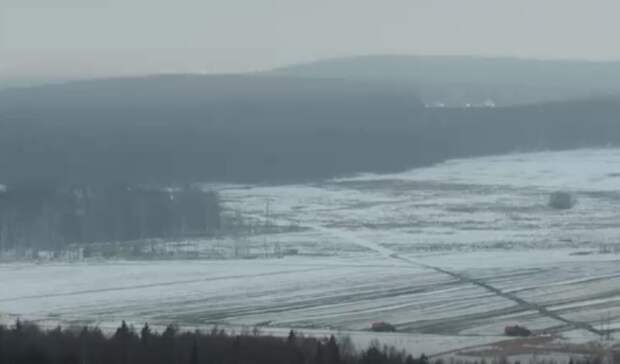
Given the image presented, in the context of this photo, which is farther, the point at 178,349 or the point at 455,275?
the point at 455,275

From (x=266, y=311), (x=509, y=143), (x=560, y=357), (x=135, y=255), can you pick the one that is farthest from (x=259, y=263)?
(x=509, y=143)

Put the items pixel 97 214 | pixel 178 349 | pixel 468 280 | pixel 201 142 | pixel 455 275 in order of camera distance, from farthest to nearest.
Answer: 1. pixel 201 142
2. pixel 97 214
3. pixel 455 275
4. pixel 468 280
5. pixel 178 349

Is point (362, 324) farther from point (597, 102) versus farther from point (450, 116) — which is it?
point (597, 102)

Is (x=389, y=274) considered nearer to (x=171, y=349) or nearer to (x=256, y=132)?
(x=171, y=349)

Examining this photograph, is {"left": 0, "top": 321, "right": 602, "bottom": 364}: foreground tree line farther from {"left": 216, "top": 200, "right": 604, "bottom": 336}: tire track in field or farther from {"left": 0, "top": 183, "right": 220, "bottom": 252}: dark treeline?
{"left": 0, "top": 183, "right": 220, "bottom": 252}: dark treeline

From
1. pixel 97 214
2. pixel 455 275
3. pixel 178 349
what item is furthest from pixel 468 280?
pixel 97 214

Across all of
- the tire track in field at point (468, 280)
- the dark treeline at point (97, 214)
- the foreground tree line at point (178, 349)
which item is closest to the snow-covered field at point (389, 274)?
the tire track in field at point (468, 280)
